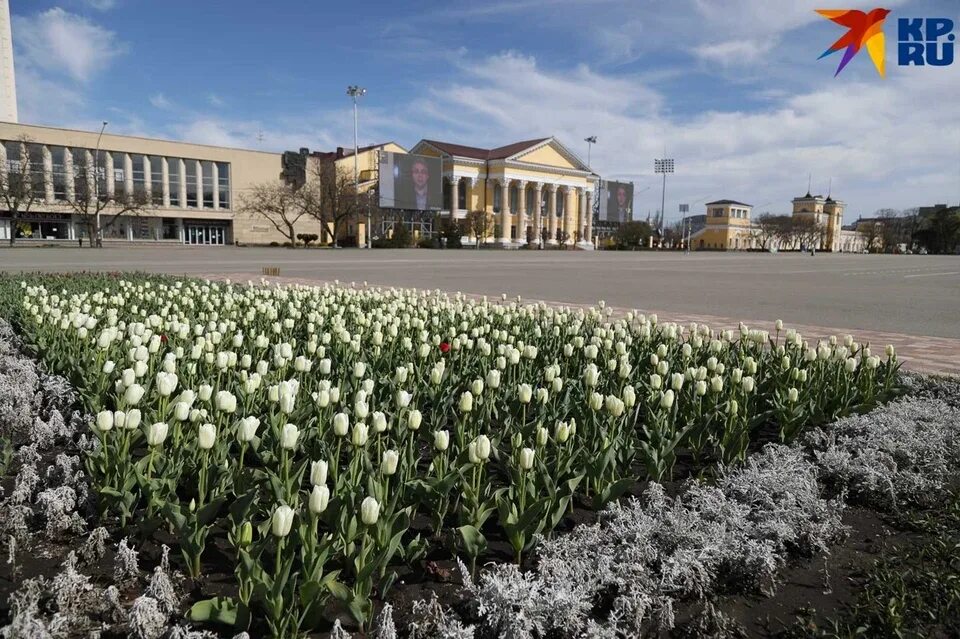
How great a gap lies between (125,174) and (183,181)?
5.64 metres

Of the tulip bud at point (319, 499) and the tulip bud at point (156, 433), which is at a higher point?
the tulip bud at point (156, 433)

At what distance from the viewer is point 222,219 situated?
2975 inches

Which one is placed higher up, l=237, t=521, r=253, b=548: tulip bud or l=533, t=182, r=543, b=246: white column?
l=533, t=182, r=543, b=246: white column

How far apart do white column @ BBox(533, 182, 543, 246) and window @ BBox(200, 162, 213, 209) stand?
148 feet

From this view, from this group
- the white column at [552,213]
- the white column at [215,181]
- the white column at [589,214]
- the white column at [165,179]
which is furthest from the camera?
the white column at [589,214]

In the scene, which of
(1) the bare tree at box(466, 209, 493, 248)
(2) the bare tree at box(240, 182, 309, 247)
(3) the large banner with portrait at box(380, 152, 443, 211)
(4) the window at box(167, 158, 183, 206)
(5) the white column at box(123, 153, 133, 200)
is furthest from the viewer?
(1) the bare tree at box(466, 209, 493, 248)

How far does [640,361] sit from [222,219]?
76777mm

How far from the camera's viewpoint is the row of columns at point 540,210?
9500 cm

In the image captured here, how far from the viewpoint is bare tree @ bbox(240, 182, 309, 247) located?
67.2 metres

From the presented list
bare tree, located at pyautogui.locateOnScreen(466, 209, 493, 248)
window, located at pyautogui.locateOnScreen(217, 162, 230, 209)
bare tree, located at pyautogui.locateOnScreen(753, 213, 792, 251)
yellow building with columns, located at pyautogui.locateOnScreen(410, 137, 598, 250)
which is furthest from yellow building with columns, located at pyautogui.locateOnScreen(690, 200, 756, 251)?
window, located at pyautogui.locateOnScreen(217, 162, 230, 209)

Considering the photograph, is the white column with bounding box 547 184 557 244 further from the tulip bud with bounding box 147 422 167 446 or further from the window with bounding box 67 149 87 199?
the tulip bud with bounding box 147 422 167 446

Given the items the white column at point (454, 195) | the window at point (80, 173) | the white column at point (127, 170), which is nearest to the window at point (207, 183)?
the white column at point (127, 170)

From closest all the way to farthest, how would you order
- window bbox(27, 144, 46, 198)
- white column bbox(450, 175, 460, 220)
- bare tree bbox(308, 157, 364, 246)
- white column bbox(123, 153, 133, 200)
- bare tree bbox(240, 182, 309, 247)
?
window bbox(27, 144, 46, 198) → bare tree bbox(308, 157, 364, 246) → bare tree bbox(240, 182, 309, 247) → white column bbox(123, 153, 133, 200) → white column bbox(450, 175, 460, 220)

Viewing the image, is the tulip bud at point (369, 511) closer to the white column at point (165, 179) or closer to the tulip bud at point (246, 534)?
the tulip bud at point (246, 534)
